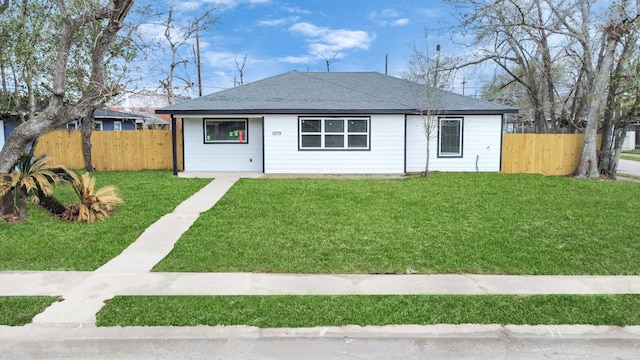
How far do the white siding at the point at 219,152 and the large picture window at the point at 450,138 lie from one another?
705 centimetres

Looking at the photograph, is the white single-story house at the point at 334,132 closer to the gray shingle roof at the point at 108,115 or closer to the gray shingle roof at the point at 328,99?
the gray shingle roof at the point at 328,99

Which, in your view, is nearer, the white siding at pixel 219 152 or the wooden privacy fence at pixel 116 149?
the white siding at pixel 219 152

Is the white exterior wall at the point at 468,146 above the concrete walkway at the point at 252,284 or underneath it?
above

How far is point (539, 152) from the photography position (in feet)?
58.1

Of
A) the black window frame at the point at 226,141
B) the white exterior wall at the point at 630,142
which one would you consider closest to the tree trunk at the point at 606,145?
the black window frame at the point at 226,141

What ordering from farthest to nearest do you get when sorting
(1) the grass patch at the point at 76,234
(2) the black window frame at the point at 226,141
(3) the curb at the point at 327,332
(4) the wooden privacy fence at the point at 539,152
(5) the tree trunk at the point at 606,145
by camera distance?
(4) the wooden privacy fence at the point at 539,152 < (5) the tree trunk at the point at 606,145 < (2) the black window frame at the point at 226,141 < (1) the grass patch at the point at 76,234 < (3) the curb at the point at 327,332

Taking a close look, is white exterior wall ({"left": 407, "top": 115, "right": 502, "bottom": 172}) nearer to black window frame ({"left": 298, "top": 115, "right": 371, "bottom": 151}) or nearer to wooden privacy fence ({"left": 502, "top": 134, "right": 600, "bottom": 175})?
wooden privacy fence ({"left": 502, "top": 134, "right": 600, "bottom": 175})

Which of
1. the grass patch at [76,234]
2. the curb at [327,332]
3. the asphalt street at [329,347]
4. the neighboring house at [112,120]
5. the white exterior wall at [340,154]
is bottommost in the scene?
the asphalt street at [329,347]

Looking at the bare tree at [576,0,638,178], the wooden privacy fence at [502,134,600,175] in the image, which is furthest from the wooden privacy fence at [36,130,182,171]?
the bare tree at [576,0,638,178]

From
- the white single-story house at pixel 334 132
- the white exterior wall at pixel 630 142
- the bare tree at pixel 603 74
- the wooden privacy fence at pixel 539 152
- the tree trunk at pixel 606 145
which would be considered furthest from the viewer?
the white exterior wall at pixel 630 142

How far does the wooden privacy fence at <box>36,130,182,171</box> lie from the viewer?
18.1 meters

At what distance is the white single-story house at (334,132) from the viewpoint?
16.2 meters

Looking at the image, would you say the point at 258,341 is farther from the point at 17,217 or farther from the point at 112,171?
the point at 112,171

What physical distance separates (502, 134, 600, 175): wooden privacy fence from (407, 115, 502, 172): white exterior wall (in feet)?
2.40
